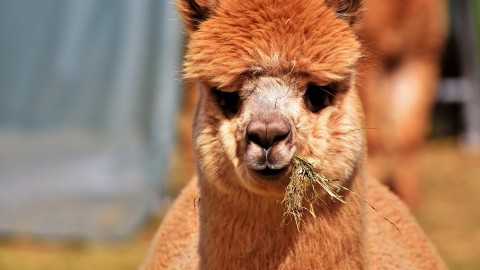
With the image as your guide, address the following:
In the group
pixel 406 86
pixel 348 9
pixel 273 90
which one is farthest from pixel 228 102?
pixel 406 86

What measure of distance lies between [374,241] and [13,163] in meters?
5.30

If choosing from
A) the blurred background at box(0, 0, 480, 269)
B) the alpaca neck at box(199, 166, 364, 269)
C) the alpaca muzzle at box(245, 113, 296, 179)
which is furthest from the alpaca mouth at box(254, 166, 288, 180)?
the blurred background at box(0, 0, 480, 269)

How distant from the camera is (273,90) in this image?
3.22 meters

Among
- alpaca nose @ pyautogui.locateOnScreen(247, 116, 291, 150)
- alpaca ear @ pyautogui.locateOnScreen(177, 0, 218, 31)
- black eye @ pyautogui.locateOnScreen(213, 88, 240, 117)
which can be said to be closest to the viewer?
alpaca nose @ pyautogui.locateOnScreen(247, 116, 291, 150)

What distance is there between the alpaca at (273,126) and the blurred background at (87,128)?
15.9ft

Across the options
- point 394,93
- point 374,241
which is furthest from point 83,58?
point 374,241

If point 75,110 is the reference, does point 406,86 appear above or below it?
below

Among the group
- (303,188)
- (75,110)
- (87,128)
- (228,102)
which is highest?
(228,102)

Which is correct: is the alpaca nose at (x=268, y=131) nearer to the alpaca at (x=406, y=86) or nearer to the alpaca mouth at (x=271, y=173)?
the alpaca mouth at (x=271, y=173)

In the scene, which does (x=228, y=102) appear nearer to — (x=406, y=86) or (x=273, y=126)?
(x=273, y=126)

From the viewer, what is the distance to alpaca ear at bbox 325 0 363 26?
11.2 ft

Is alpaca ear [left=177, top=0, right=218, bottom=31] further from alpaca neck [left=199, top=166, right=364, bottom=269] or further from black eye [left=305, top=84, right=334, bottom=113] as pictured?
alpaca neck [left=199, top=166, right=364, bottom=269]

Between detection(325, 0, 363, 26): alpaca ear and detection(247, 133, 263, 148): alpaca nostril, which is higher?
detection(325, 0, 363, 26): alpaca ear

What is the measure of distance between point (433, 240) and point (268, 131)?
5460 mm
